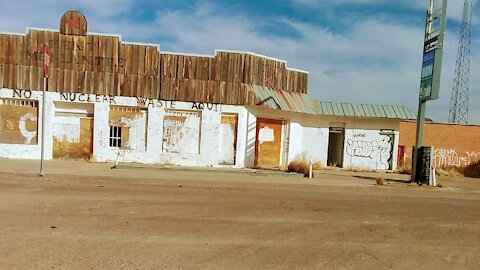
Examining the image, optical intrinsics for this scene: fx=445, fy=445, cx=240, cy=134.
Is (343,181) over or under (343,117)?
under

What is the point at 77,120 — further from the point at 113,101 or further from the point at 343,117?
the point at 343,117

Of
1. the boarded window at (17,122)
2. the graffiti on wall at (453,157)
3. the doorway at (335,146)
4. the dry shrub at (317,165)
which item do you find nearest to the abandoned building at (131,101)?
the boarded window at (17,122)

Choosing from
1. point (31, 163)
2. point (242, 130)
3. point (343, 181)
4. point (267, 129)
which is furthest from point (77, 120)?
point (343, 181)

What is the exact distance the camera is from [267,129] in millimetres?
22719

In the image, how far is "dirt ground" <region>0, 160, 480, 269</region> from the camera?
19.3 feet

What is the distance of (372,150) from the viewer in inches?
1009

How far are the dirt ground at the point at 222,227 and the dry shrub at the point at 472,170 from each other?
1372cm

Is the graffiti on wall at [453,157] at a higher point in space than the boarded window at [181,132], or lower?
lower

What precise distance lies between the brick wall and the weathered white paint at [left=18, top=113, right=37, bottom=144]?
2057cm

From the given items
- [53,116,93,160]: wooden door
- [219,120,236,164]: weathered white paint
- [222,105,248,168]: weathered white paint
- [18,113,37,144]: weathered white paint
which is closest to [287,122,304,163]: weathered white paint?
[222,105,248,168]: weathered white paint

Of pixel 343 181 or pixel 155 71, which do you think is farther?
pixel 155 71

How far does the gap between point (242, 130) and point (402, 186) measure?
7754mm

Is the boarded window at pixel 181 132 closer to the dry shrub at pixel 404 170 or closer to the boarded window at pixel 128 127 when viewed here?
the boarded window at pixel 128 127

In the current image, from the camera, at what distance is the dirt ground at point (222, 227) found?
5891mm
